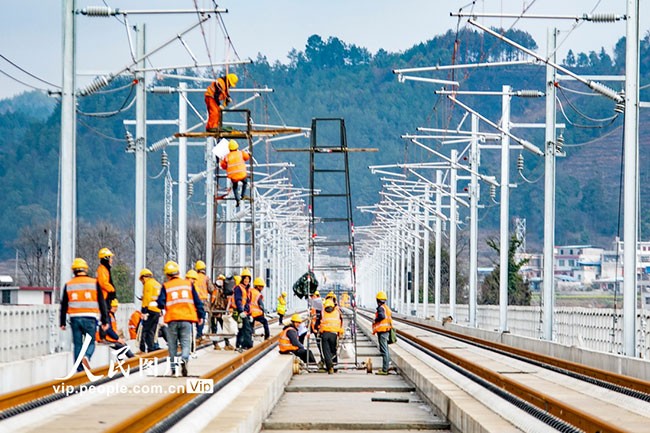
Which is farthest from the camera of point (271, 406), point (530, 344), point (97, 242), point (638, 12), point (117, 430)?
point (97, 242)

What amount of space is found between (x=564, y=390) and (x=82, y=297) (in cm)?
774

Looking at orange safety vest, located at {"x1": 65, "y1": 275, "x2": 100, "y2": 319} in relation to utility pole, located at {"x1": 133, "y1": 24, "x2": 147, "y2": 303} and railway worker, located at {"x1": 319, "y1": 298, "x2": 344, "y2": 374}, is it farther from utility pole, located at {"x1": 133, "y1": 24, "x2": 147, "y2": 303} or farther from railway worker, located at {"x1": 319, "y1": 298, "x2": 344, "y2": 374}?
utility pole, located at {"x1": 133, "y1": 24, "x2": 147, "y2": 303}

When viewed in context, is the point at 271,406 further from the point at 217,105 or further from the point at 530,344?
the point at 530,344

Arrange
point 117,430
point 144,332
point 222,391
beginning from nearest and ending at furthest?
1. point 117,430
2. point 222,391
3. point 144,332

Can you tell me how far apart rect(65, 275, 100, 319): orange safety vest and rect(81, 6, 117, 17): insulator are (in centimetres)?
855

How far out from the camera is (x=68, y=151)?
29453mm

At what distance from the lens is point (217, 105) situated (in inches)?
1407

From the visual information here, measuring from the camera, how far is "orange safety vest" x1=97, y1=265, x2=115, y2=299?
2375 cm

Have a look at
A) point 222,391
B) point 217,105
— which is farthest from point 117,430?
point 217,105

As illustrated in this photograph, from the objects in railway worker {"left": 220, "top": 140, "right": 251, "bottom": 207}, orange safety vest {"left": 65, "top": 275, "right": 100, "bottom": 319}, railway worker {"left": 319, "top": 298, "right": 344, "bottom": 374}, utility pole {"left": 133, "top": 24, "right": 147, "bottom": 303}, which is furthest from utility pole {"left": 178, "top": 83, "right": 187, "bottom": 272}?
orange safety vest {"left": 65, "top": 275, "right": 100, "bottom": 319}

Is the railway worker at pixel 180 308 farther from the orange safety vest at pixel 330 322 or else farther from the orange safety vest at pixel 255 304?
the orange safety vest at pixel 255 304

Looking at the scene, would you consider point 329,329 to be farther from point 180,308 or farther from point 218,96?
point 180,308

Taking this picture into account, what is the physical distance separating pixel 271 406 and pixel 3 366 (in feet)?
14.9

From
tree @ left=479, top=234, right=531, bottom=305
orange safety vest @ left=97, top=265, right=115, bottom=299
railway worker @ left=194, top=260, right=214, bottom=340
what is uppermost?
orange safety vest @ left=97, top=265, right=115, bottom=299
